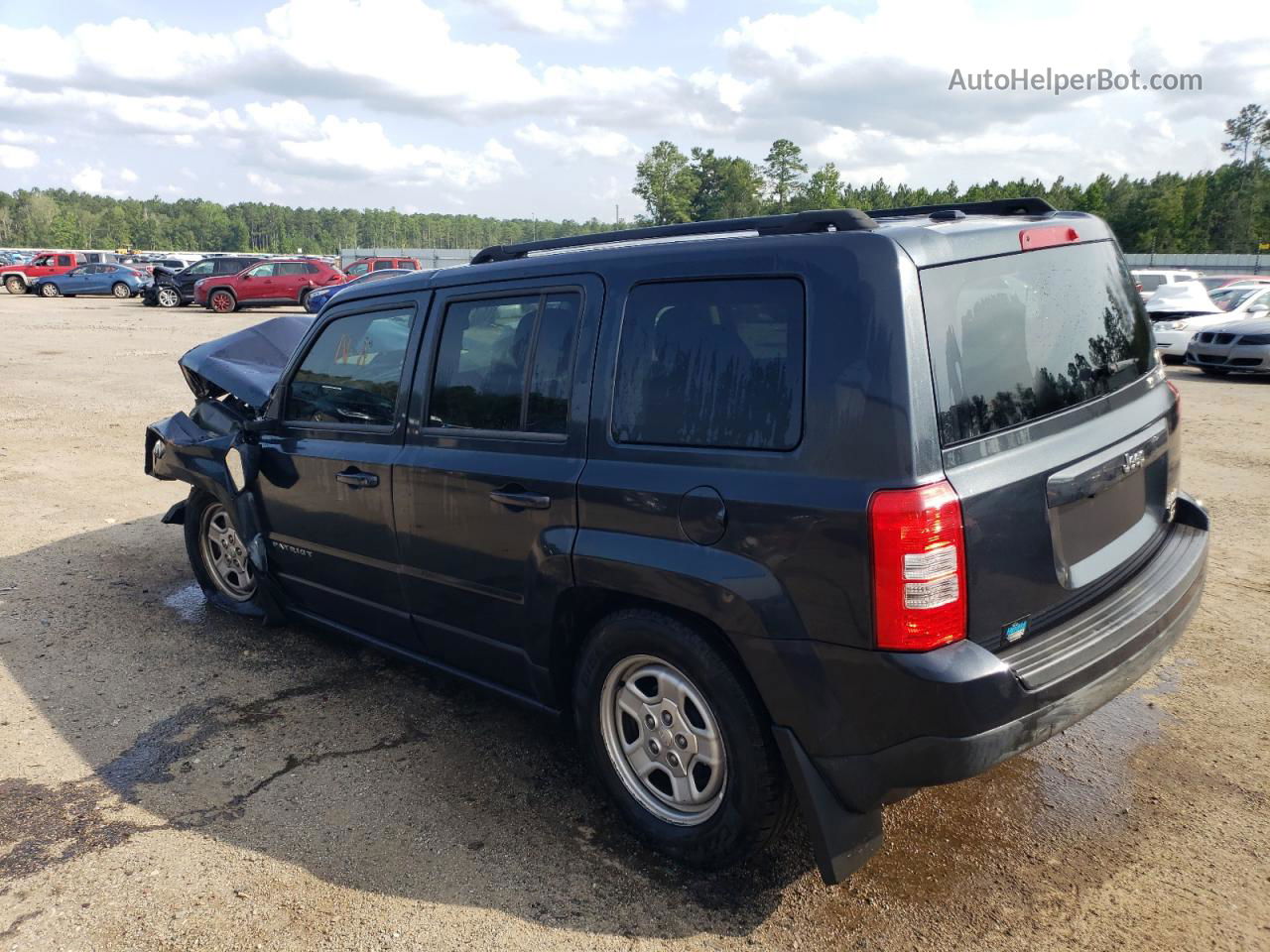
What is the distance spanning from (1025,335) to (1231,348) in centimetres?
1518

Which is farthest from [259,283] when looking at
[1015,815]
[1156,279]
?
[1015,815]

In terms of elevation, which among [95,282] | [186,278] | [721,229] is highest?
[95,282]

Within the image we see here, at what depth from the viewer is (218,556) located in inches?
214

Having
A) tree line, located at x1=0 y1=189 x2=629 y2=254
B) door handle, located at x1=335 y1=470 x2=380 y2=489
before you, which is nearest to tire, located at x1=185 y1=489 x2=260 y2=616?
door handle, located at x1=335 y1=470 x2=380 y2=489

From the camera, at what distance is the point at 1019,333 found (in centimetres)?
279

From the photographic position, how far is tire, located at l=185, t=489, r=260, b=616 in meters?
5.22

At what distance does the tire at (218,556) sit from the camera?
17.1 ft

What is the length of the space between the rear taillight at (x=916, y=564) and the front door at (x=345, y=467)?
2155 millimetres

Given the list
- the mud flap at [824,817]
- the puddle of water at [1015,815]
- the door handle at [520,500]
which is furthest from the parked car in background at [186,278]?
the mud flap at [824,817]

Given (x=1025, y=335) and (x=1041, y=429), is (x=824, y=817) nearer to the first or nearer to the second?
(x=1041, y=429)

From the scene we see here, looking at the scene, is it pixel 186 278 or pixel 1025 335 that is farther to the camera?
pixel 186 278

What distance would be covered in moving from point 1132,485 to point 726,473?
1.40 metres

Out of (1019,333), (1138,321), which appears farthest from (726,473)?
(1138,321)

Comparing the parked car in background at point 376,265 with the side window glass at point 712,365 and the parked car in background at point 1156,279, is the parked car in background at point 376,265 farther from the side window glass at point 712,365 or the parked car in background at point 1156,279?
the side window glass at point 712,365
